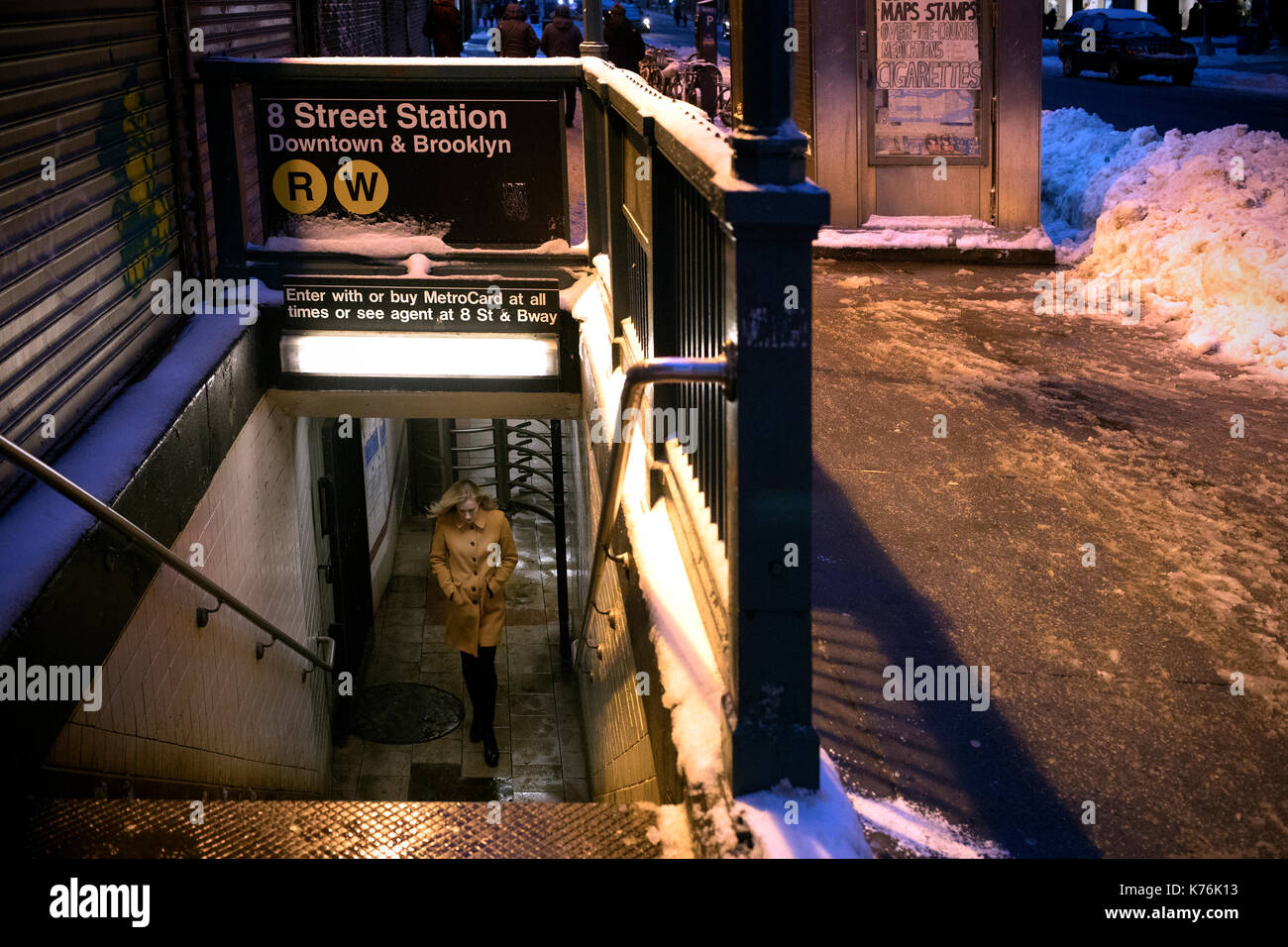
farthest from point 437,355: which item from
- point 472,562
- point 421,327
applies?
point 472,562

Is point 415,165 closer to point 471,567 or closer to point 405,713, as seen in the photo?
point 471,567

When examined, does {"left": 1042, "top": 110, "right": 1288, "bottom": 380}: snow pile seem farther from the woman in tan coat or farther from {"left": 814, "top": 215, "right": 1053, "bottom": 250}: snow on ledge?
the woman in tan coat

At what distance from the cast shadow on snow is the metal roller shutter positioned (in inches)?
129

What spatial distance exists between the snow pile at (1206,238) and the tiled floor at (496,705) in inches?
219

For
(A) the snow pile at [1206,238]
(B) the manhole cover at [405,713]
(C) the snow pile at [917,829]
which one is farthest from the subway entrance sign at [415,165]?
(C) the snow pile at [917,829]

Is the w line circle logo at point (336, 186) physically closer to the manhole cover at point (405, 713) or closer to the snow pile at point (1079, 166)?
the manhole cover at point (405, 713)

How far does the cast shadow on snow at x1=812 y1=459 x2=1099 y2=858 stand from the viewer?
11.0 ft

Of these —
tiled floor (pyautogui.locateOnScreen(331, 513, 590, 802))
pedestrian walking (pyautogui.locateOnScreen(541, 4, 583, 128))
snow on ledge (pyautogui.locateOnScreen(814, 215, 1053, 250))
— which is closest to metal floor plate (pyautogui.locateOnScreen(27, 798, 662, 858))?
tiled floor (pyautogui.locateOnScreen(331, 513, 590, 802))

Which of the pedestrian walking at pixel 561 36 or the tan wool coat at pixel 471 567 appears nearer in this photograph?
the tan wool coat at pixel 471 567

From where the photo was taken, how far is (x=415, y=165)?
8.32m

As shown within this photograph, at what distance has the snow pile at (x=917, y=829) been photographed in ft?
10.5

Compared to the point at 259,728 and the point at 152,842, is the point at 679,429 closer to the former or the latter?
the point at 152,842

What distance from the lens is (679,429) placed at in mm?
4840

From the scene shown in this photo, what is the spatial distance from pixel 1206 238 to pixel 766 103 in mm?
6610
